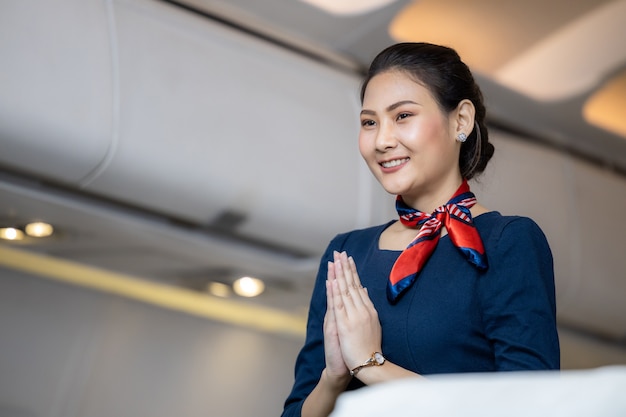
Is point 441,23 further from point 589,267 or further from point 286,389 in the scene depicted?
point 286,389

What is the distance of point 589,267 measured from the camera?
384 cm

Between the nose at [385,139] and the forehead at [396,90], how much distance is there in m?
0.05

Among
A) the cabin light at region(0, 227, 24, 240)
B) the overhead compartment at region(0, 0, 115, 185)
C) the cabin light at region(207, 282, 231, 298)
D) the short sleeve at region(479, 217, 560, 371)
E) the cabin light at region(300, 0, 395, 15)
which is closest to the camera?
the short sleeve at region(479, 217, 560, 371)

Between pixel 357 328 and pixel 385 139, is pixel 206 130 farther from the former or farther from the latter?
pixel 357 328

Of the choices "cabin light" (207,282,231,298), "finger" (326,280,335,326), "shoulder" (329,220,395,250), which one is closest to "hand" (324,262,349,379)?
"finger" (326,280,335,326)

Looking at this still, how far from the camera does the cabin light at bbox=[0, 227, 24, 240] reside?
306 centimetres

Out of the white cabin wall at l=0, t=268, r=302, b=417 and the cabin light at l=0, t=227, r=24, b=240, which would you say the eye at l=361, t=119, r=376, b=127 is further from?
the white cabin wall at l=0, t=268, r=302, b=417

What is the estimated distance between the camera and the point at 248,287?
11.6 ft

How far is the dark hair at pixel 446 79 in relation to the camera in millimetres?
1629

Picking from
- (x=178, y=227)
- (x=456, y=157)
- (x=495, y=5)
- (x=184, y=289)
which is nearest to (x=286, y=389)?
(x=184, y=289)

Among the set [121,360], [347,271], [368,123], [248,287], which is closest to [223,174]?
[248,287]

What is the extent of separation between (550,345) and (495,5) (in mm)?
1830

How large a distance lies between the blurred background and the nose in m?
1.29

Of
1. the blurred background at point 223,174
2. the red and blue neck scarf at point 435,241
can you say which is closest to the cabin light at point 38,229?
the blurred background at point 223,174
